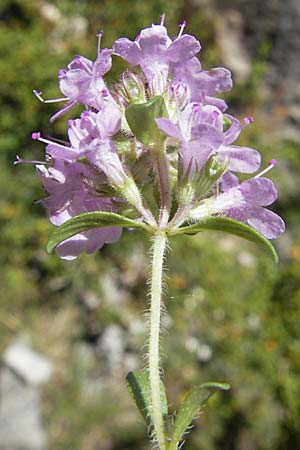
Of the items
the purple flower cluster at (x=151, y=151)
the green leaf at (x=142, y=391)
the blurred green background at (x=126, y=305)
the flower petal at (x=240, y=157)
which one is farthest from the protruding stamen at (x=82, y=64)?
the blurred green background at (x=126, y=305)

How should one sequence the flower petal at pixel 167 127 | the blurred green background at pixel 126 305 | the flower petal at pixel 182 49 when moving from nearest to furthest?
the flower petal at pixel 167 127
the flower petal at pixel 182 49
the blurred green background at pixel 126 305

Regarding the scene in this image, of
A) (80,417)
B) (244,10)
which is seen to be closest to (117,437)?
(80,417)

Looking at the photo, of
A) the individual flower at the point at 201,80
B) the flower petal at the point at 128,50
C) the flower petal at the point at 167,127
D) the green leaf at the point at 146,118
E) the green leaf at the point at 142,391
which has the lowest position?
the green leaf at the point at 142,391

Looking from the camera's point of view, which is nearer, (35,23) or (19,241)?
(19,241)

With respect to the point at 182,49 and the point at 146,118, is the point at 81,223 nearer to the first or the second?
the point at 146,118

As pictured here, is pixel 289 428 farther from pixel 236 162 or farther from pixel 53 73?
pixel 53 73

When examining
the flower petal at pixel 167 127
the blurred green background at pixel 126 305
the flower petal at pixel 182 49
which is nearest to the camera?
the flower petal at pixel 167 127

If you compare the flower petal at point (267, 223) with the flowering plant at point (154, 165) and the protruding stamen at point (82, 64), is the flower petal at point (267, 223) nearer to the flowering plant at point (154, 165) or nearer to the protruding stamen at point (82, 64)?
the flowering plant at point (154, 165)
